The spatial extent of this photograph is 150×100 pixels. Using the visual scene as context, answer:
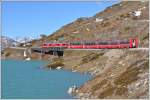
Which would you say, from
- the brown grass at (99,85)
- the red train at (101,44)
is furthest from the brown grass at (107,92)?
the red train at (101,44)

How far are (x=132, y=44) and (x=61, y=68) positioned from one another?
82.8ft

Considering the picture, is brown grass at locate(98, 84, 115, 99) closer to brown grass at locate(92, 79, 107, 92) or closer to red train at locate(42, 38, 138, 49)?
brown grass at locate(92, 79, 107, 92)

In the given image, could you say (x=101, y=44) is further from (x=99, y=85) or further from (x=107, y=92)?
(x=107, y=92)

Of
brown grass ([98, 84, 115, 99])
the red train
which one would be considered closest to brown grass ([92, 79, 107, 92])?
brown grass ([98, 84, 115, 99])

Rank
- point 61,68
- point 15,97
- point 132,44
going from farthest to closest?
point 132,44, point 61,68, point 15,97

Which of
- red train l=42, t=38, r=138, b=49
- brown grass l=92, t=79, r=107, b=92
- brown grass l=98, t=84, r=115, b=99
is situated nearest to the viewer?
brown grass l=98, t=84, r=115, b=99

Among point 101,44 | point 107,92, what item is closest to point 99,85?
point 107,92

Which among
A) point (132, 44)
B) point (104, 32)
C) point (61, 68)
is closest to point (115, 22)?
point (104, 32)

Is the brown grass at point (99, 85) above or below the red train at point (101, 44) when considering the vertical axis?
below

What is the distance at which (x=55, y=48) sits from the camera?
561 ft

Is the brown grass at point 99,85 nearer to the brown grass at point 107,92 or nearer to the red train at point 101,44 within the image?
the brown grass at point 107,92

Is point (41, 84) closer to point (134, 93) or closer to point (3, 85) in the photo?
point (3, 85)

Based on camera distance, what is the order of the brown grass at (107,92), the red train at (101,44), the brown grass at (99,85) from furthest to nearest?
1. the red train at (101,44)
2. the brown grass at (99,85)
3. the brown grass at (107,92)

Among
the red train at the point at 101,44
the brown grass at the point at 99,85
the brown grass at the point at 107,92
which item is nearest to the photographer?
the brown grass at the point at 107,92
